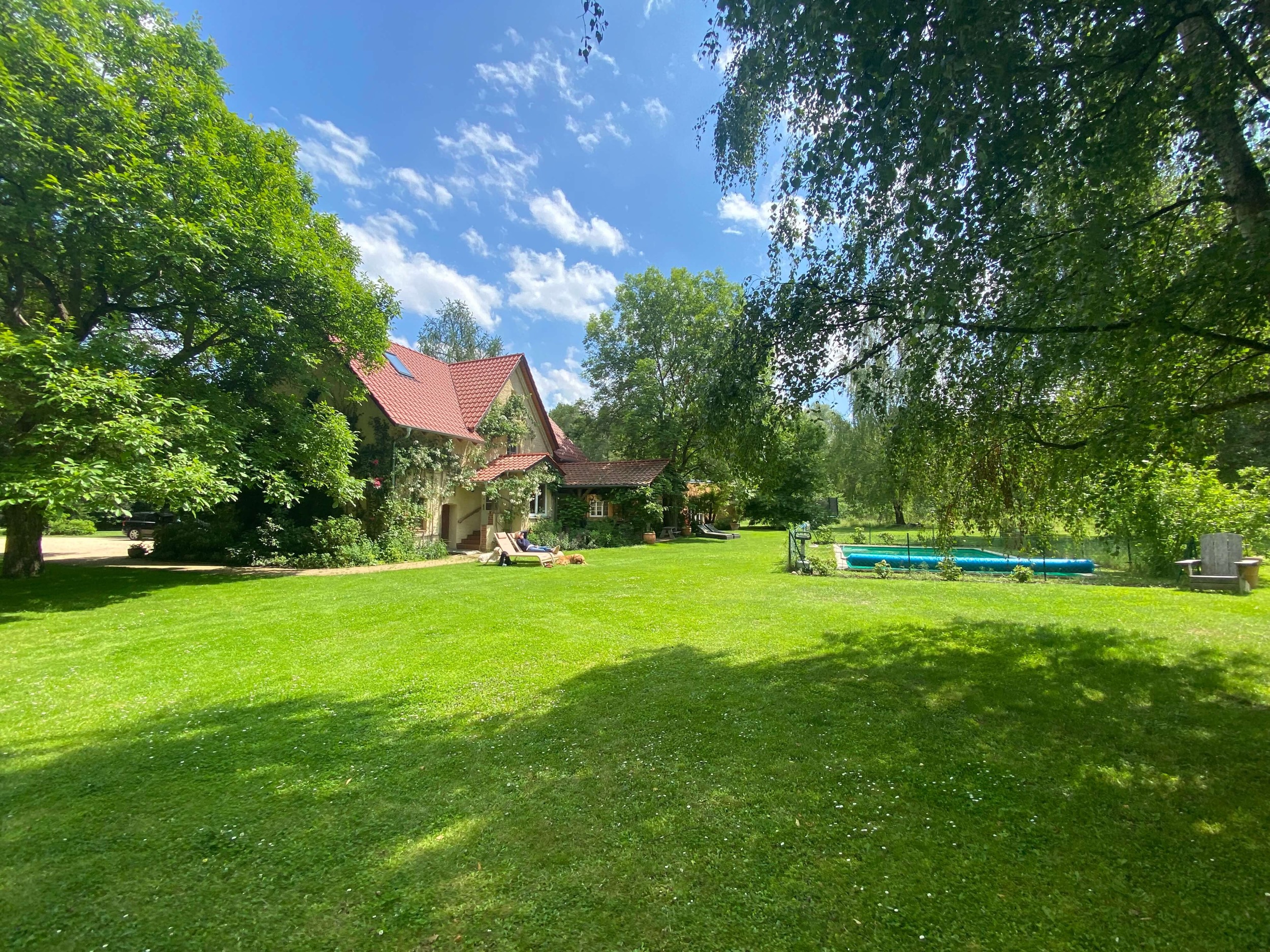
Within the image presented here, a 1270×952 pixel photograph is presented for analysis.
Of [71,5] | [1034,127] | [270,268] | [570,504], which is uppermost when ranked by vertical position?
[71,5]

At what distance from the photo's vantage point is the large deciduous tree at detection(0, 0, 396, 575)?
9.34m

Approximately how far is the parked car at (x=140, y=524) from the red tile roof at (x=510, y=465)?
13.2 meters

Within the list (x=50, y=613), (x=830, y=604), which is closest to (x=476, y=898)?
(x=830, y=604)

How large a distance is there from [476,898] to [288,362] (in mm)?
15179

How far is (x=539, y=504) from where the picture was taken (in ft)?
83.3

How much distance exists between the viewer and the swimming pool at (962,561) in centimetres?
1680

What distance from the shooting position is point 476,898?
263 cm

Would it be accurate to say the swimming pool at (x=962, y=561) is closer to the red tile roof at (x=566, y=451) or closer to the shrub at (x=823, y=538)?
the shrub at (x=823, y=538)

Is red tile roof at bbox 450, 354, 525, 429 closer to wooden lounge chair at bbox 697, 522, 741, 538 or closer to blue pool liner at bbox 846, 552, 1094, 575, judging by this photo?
wooden lounge chair at bbox 697, 522, 741, 538

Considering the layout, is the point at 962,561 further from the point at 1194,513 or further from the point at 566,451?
the point at 566,451

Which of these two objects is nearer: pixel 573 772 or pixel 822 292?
pixel 573 772

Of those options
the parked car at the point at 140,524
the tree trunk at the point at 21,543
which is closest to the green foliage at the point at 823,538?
the tree trunk at the point at 21,543

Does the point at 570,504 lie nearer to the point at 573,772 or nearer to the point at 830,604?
the point at 830,604

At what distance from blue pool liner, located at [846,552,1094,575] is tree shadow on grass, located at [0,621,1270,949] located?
12.4 m
